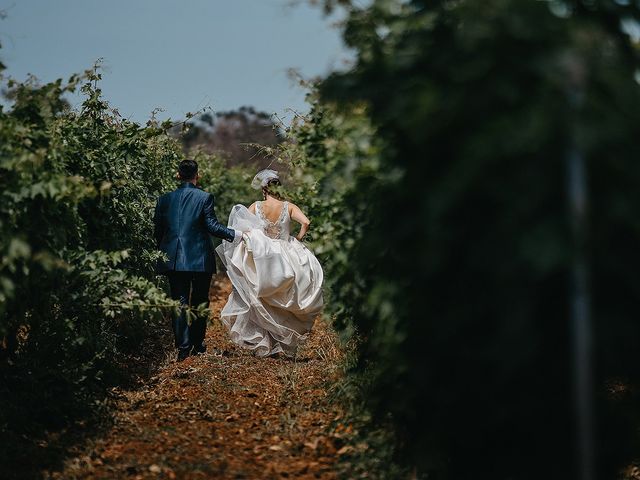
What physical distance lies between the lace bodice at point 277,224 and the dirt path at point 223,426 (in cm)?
166

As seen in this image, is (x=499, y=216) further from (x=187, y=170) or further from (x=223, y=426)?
(x=187, y=170)

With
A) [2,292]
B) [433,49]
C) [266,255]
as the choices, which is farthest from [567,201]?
[266,255]

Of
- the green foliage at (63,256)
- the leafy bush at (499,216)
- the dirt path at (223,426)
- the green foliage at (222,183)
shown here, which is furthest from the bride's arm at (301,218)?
the green foliage at (222,183)

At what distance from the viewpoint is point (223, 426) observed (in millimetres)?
5551

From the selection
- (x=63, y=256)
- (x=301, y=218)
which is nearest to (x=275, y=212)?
(x=301, y=218)

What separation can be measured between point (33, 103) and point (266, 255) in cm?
399

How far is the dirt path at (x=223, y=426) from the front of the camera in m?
4.49

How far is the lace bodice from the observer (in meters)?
8.88

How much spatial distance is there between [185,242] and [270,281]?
3.87 feet

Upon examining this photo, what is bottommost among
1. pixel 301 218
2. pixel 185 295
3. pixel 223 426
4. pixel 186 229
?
pixel 223 426

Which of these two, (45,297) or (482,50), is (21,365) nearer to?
(45,297)

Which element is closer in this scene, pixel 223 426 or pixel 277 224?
pixel 223 426

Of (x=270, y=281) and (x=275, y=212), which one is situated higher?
(x=275, y=212)

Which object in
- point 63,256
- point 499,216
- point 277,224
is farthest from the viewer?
point 277,224
